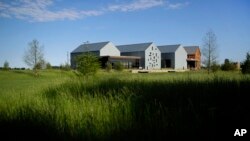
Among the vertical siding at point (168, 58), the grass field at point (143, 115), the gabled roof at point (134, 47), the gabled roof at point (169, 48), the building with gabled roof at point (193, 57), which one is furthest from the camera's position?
the building with gabled roof at point (193, 57)

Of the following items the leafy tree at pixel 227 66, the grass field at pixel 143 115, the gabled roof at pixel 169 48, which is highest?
the gabled roof at pixel 169 48

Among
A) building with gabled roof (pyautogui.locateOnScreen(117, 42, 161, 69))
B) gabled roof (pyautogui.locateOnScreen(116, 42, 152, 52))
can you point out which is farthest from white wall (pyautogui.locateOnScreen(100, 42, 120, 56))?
gabled roof (pyautogui.locateOnScreen(116, 42, 152, 52))

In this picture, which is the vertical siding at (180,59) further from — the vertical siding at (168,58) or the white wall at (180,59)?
the vertical siding at (168,58)

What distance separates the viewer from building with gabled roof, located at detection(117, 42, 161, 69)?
86250 mm

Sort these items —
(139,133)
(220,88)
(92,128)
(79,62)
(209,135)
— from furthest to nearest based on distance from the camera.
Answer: (79,62)
(220,88)
(92,128)
(139,133)
(209,135)

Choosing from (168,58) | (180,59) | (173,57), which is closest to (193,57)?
(180,59)

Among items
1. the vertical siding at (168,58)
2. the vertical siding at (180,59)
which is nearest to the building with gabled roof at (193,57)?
the vertical siding at (180,59)

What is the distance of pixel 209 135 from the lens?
615cm

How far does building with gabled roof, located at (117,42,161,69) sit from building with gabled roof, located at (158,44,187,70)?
511 centimetres

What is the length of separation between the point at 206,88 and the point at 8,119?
5564mm

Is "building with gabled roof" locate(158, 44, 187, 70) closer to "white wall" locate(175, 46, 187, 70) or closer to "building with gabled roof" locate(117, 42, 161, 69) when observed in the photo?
"white wall" locate(175, 46, 187, 70)

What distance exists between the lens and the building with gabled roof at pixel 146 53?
3396 inches

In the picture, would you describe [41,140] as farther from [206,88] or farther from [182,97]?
[206,88]

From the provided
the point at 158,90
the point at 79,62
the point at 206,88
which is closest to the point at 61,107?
the point at 158,90
